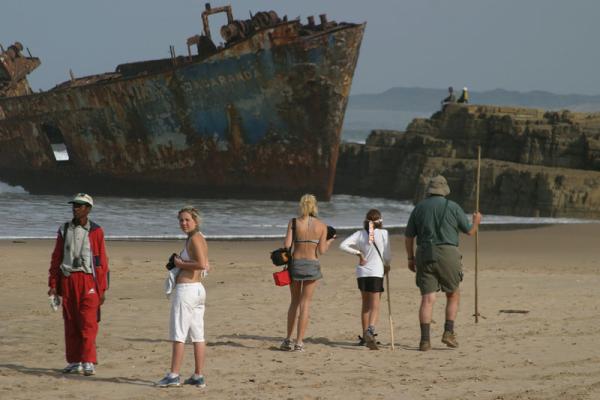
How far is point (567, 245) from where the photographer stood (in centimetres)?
1579

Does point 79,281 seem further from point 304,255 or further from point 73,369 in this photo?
point 304,255

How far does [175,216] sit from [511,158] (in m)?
6.35

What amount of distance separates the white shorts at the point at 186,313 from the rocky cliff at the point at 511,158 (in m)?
13.9

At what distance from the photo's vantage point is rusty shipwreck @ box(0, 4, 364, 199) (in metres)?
24.6

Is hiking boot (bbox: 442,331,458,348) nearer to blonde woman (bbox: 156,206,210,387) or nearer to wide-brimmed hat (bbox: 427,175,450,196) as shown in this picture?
wide-brimmed hat (bbox: 427,175,450,196)

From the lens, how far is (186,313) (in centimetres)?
612

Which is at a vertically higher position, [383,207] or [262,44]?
[262,44]

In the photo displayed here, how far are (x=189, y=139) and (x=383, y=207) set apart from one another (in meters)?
4.73

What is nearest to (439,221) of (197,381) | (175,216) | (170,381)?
(197,381)

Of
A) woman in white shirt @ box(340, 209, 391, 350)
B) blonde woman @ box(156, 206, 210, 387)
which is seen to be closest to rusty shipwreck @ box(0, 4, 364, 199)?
woman in white shirt @ box(340, 209, 391, 350)

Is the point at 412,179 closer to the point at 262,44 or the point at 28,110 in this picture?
the point at 262,44

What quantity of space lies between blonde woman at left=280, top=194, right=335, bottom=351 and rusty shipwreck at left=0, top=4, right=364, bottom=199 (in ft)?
56.1

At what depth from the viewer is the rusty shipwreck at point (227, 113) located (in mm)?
24609

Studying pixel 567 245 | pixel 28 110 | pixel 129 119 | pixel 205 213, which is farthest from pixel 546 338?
pixel 28 110
